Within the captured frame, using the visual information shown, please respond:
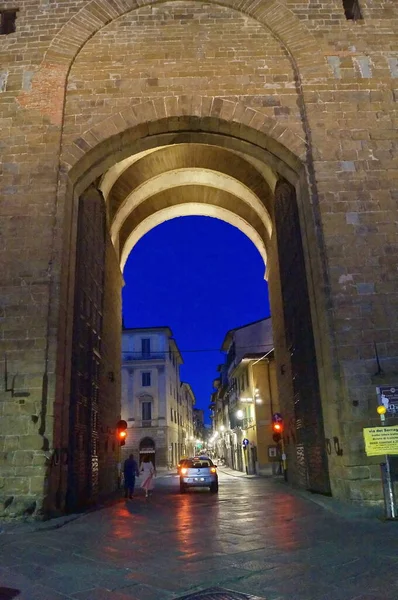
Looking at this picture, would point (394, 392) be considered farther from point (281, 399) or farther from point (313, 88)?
point (281, 399)

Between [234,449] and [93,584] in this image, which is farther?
[234,449]

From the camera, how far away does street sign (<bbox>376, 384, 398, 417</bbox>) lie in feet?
24.3

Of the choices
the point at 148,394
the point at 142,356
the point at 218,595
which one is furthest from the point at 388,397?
the point at 142,356

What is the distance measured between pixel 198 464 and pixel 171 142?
11.0 meters

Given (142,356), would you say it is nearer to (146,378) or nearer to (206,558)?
(146,378)

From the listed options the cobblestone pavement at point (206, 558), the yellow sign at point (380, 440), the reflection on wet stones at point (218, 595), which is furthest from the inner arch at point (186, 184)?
the reflection on wet stones at point (218, 595)

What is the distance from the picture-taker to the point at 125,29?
11328 mm

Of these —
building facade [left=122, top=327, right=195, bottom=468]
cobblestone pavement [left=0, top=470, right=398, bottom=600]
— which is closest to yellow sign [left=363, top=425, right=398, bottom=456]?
cobblestone pavement [left=0, top=470, right=398, bottom=600]

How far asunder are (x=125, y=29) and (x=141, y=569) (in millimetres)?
11575

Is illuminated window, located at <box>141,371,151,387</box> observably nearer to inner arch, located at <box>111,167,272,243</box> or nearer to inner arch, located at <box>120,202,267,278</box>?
inner arch, located at <box>120,202,267,278</box>

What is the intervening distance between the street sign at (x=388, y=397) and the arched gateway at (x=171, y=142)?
0.69 metres

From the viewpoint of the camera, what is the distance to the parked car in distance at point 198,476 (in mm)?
15570

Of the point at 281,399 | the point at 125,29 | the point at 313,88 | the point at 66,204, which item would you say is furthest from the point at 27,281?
the point at 281,399

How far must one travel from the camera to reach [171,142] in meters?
11.5
